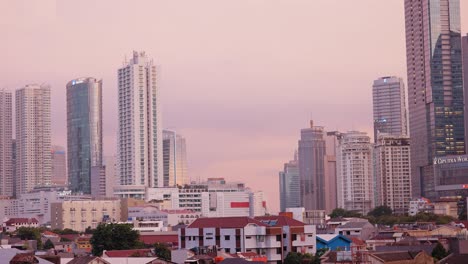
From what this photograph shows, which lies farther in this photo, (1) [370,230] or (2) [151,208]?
(2) [151,208]

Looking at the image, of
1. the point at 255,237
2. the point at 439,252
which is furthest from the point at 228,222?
the point at 439,252

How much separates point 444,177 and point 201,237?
105203mm

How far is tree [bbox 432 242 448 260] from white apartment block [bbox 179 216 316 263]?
12.6 metres

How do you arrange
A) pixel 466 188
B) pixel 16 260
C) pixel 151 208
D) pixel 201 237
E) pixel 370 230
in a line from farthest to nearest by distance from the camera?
pixel 151 208, pixel 466 188, pixel 370 230, pixel 201 237, pixel 16 260

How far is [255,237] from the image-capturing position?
88000 mm

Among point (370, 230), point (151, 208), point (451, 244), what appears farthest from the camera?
point (151, 208)

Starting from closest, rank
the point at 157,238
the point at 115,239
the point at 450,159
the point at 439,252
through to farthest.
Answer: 1. the point at 439,252
2. the point at 115,239
3. the point at 157,238
4. the point at 450,159

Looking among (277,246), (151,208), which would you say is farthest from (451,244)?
(151,208)

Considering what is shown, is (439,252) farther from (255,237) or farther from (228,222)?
(228,222)

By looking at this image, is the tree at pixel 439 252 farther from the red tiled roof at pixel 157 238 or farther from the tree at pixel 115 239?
the red tiled roof at pixel 157 238

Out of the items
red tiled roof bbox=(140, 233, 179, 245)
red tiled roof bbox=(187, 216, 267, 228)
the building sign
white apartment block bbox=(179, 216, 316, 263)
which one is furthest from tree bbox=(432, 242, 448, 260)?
the building sign

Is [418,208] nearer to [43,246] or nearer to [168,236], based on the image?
[168,236]

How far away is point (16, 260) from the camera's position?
2287 inches

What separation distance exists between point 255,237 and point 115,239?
14.3 m
